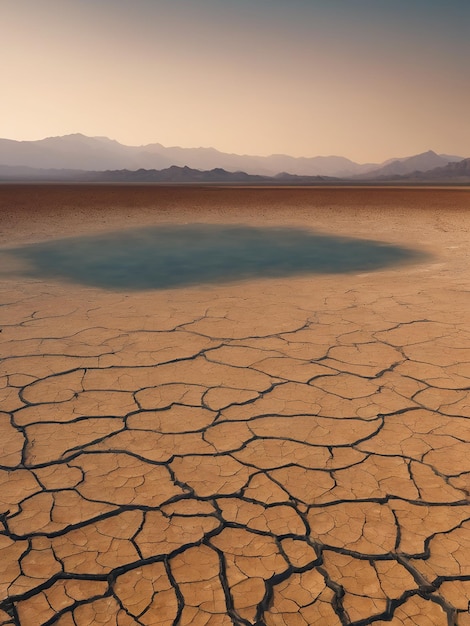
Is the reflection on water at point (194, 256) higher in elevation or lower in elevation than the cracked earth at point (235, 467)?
higher

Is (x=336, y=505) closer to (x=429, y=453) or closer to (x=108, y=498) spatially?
(x=429, y=453)

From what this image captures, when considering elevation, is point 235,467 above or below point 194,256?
below

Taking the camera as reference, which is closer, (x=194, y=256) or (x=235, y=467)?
(x=235, y=467)

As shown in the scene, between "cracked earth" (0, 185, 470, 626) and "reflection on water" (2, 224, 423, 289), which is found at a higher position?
"reflection on water" (2, 224, 423, 289)

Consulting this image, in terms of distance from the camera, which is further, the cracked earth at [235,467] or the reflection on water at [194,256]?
the reflection on water at [194,256]

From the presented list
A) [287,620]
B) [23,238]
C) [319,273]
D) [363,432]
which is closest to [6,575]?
[287,620]
